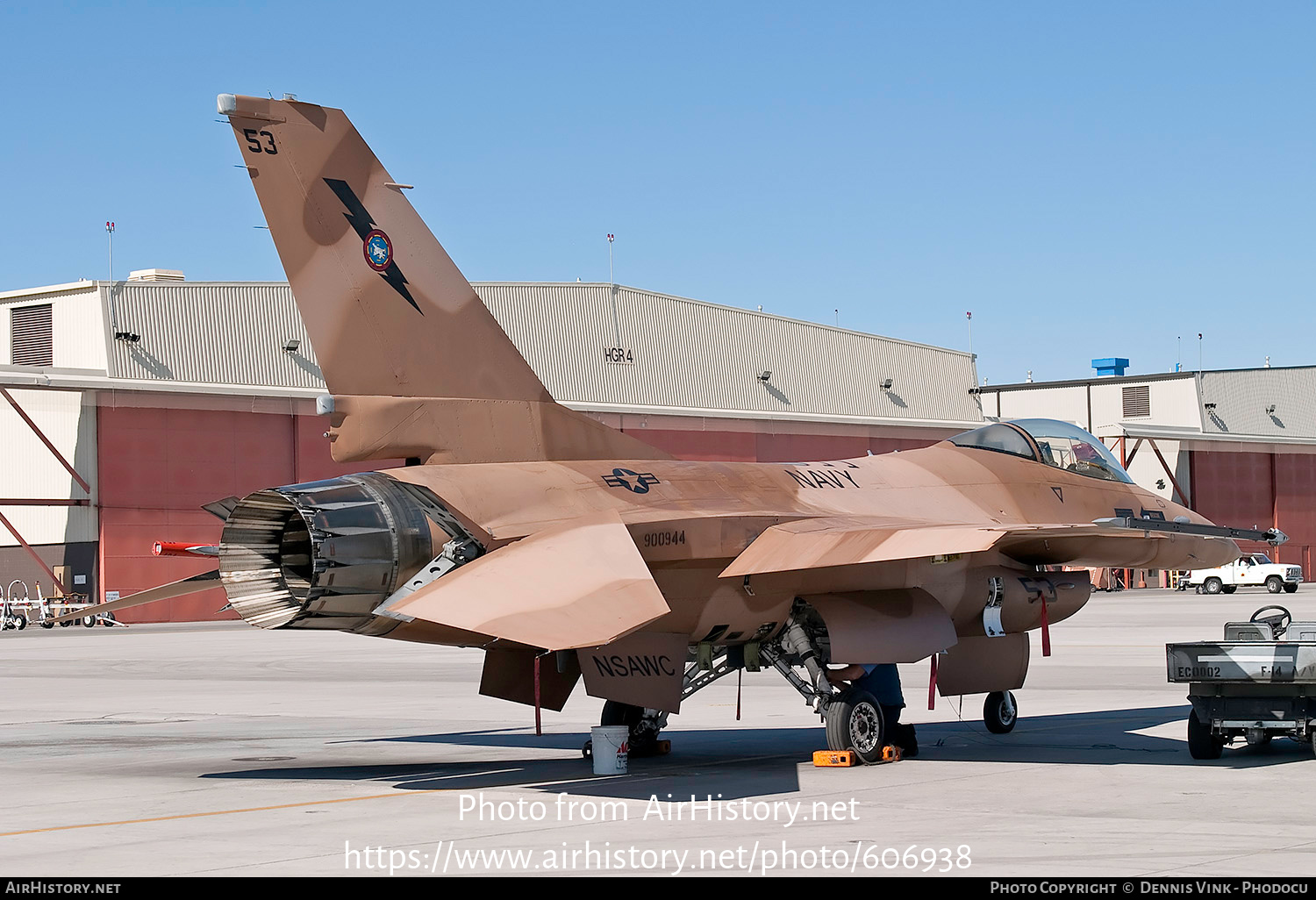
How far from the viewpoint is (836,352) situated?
6297cm

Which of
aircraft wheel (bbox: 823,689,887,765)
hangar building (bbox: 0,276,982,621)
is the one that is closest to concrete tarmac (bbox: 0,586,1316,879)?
aircraft wheel (bbox: 823,689,887,765)

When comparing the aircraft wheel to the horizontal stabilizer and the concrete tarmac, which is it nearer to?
the concrete tarmac

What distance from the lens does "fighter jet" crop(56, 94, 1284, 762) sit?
36.1ft

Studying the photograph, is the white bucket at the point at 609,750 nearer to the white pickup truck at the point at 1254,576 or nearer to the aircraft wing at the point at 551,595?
the aircraft wing at the point at 551,595

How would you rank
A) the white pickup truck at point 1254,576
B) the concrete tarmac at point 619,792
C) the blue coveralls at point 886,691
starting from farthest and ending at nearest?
1. the white pickup truck at point 1254,576
2. the blue coveralls at point 886,691
3. the concrete tarmac at point 619,792

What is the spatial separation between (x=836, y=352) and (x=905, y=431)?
4.80 meters

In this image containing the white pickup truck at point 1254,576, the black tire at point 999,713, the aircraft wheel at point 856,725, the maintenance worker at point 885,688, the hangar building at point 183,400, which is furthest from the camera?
the white pickup truck at point 1254,576

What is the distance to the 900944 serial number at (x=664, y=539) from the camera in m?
12.2

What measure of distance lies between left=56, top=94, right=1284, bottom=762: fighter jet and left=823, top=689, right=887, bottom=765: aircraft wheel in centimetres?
3

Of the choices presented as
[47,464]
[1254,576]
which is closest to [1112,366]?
[1254,576]

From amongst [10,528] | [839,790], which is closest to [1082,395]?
[10,528]

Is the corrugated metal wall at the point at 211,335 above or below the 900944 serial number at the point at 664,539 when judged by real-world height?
above

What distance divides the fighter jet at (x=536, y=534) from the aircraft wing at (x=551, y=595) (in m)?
0.02

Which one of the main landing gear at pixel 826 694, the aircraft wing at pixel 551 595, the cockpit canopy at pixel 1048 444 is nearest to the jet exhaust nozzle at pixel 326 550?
the aircraft wing at pixel 551 595
